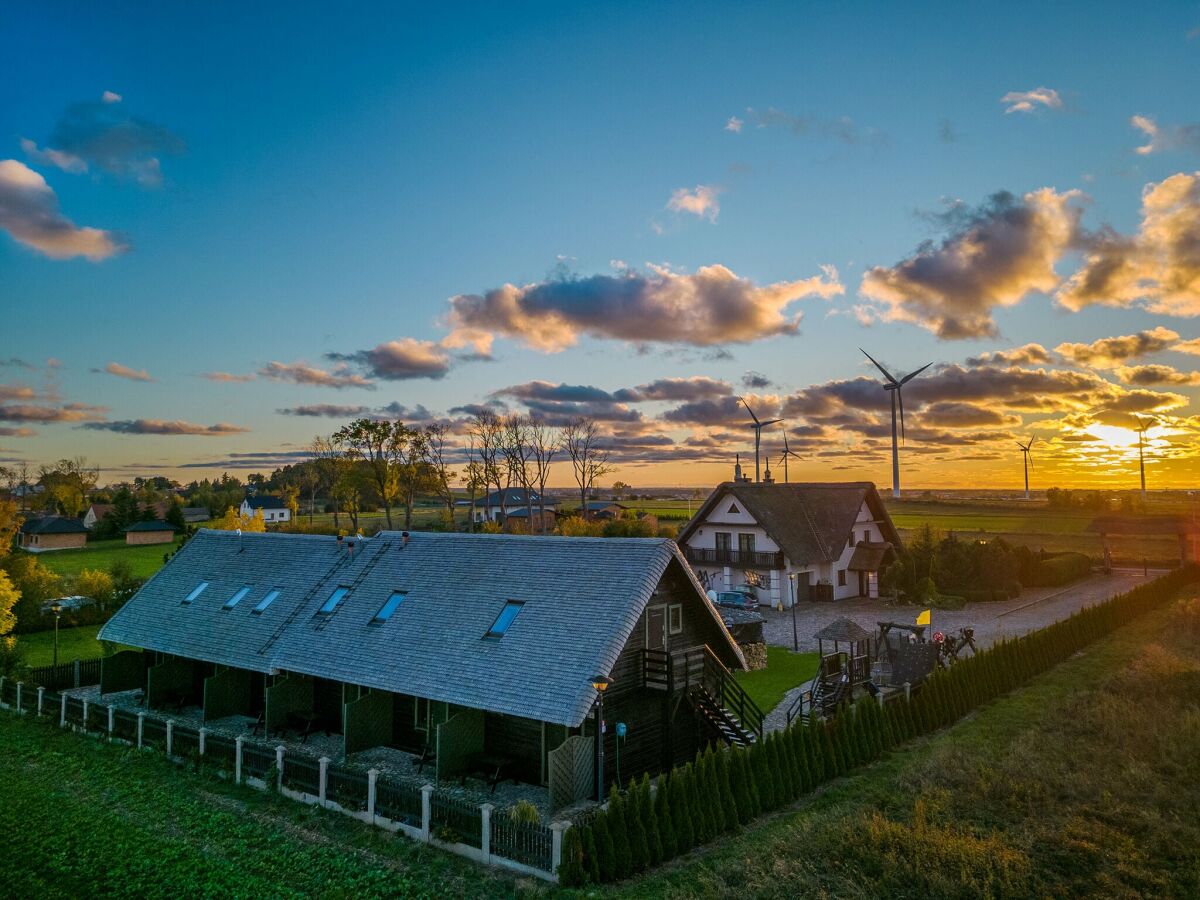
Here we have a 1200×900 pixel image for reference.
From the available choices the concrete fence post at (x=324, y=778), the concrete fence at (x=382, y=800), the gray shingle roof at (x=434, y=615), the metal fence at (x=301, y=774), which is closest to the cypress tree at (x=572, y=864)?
the concrete fence at (x=382, y=800)

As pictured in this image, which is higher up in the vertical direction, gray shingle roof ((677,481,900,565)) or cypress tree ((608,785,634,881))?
gray shingle roof ((677,481,900,565))

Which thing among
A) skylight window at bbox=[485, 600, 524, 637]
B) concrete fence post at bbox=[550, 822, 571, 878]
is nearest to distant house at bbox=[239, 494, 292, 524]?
skylight window at bbox=[485, 600, 524, 637]

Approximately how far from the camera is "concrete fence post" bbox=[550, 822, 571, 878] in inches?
557

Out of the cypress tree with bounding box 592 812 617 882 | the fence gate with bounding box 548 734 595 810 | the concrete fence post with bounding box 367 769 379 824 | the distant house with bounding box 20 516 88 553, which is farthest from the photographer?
the distant house with bounding box 20 516 88 553

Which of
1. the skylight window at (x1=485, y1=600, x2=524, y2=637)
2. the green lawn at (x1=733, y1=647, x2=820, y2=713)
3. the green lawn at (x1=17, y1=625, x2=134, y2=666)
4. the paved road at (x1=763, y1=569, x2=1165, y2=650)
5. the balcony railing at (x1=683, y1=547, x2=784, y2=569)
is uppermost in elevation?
the skylight window at (x1=485, y1=600, x2=524, y2=637)

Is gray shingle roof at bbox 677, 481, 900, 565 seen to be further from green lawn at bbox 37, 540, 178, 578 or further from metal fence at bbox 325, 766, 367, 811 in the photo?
green lawn at bbox 37, 540, 178, 578

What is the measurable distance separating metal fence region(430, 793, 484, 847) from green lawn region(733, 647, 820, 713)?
520 inches

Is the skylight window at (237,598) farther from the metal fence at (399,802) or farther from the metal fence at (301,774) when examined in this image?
the metal fence at (399,802)

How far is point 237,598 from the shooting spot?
27.6 metres

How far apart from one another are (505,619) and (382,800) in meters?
5.42

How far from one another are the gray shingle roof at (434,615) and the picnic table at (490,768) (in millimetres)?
1758

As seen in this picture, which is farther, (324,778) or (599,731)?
(324,778)

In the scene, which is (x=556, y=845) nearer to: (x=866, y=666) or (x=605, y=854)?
(x=605, y=854)

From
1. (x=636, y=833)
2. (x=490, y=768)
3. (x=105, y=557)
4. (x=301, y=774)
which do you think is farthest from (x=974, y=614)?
(x=105, y=557)
